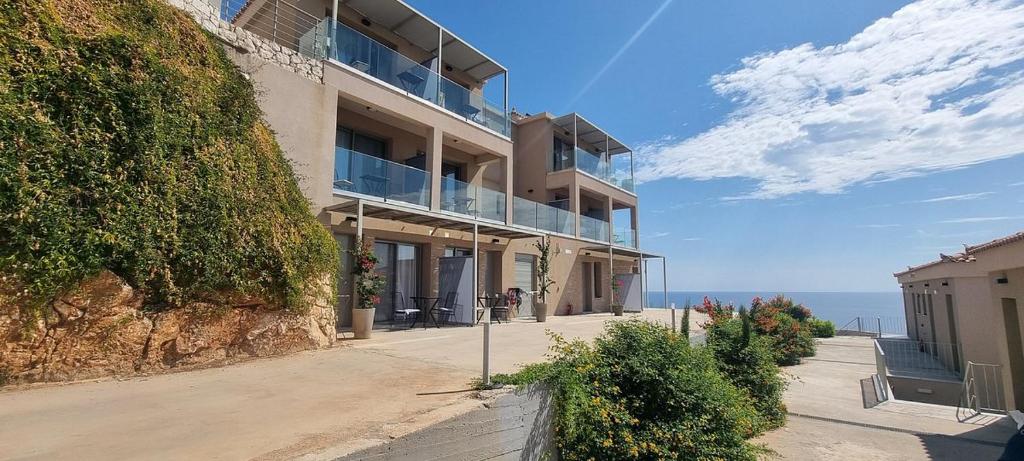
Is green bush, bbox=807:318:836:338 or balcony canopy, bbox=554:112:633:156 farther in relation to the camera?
green bush, bbox=807:318:836:338

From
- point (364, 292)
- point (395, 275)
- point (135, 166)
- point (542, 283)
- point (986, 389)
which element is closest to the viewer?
point (135, 166)

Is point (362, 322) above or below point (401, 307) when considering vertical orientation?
below

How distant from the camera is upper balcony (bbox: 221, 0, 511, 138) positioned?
1093 cm

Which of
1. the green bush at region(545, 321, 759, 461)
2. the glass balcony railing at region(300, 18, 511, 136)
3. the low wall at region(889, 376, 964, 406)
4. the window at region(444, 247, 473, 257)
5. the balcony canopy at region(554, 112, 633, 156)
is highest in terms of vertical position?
the balcony canopy at region(554, 112, 633, 156)

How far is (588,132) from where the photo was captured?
2272cm

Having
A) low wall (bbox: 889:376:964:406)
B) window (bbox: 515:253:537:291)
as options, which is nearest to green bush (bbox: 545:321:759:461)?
window (bbox: 515:253:537:291)

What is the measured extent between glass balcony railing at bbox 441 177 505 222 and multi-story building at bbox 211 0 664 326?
34 mm

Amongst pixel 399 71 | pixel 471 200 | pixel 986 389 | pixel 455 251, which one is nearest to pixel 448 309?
pixel 455 251

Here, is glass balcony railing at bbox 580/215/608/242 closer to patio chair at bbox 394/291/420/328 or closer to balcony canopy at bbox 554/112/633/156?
balcony canopy at bbox 554/112/633/156

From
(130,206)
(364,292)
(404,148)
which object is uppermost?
(404,148)

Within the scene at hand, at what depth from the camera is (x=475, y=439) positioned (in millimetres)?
4074

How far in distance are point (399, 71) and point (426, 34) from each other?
254 cm

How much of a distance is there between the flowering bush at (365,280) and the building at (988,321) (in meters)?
13.0

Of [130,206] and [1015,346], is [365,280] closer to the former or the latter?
[130,206]
